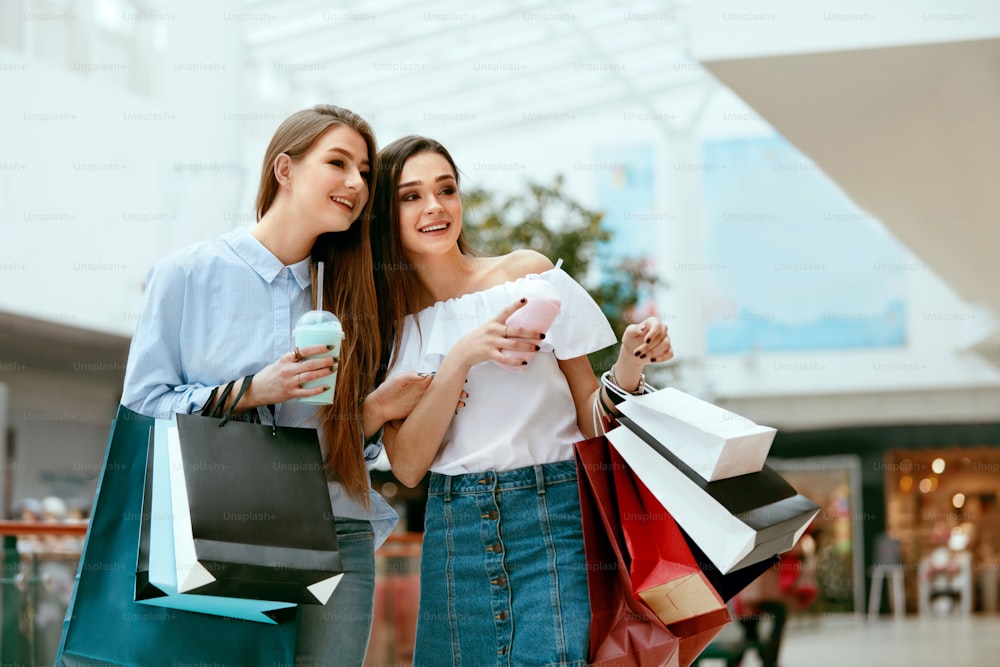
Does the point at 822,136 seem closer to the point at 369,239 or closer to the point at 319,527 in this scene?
the point at 369,239

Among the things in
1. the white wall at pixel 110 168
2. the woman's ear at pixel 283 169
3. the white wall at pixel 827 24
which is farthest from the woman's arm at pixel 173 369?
the white wall at pixel 110 168

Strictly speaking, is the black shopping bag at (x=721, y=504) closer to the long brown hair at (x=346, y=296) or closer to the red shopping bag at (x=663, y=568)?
the red shopping bag at (x=663, y=568)

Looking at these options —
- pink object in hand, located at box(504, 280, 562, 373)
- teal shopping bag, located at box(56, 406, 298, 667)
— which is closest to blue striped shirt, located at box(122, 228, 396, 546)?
teal shopping bag, located at box(56, 406, 298, 667)

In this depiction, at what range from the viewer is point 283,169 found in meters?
2.15

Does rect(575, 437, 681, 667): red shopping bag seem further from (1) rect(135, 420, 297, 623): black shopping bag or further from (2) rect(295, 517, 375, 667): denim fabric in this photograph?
(1) rect(135, 420, 297, 623): black shopping bag

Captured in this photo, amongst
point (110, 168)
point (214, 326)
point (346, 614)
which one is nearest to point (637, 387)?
point (346, 614)

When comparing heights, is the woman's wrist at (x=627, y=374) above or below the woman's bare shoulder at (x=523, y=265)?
below

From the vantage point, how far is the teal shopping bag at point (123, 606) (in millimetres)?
1776

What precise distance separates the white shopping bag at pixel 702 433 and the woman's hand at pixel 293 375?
0.60 meters

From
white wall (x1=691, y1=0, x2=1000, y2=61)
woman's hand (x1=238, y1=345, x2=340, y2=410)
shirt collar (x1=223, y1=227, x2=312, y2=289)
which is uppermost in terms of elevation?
white wall (x1=691, y1=0, x2=1000, y2=61)

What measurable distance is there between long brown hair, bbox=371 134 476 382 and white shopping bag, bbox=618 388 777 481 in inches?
21.5

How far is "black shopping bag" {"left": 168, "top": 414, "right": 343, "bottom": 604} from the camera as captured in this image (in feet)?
5.48

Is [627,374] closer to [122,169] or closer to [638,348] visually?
[638,348]

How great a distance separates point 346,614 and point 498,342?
1.95 feet
